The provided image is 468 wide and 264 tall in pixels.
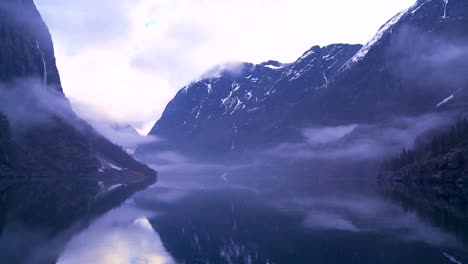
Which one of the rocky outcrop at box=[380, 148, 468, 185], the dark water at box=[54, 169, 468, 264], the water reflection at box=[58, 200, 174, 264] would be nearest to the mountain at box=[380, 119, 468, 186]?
the rocky outcrop at box=[380, 148, 468, 185]

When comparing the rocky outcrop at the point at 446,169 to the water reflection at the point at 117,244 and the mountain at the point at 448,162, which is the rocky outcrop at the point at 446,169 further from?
the water reflection at the point at 117,244

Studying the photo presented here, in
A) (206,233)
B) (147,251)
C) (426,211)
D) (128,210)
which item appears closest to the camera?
(147,251)

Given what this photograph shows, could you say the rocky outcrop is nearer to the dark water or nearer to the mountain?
the mountain

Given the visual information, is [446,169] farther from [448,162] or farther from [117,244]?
[117,244]

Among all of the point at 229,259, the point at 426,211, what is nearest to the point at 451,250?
the point at 229,259

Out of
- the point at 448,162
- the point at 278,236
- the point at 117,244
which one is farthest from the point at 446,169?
the point at 117,244

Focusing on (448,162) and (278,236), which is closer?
(278,236)

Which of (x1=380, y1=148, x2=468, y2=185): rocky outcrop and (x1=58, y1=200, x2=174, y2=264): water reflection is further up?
(x1=380, y1=148, x2=468, y2=185): rocky outcrop

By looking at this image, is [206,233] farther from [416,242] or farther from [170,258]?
[416,242]

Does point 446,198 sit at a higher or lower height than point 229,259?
higher

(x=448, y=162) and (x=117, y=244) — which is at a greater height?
(x=448, y=162)

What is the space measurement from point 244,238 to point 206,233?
8.13m

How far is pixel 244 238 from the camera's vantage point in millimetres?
72188

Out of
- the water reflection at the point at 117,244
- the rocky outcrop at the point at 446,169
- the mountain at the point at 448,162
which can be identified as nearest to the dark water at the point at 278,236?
the water reflection at the point at 117,244
